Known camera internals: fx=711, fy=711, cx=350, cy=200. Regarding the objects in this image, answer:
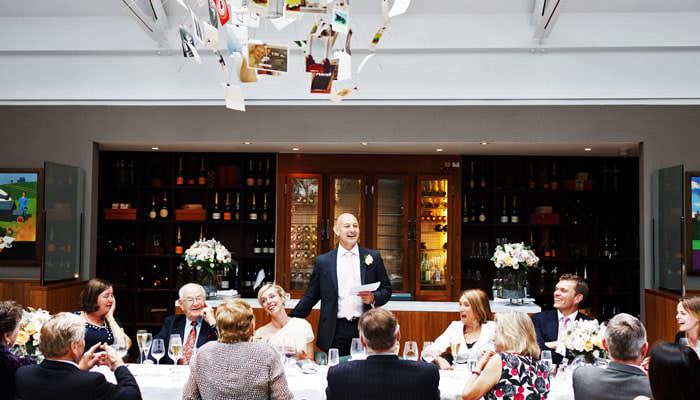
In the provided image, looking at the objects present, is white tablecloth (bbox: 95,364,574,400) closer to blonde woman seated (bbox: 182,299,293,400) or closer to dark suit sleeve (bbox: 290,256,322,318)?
blonde woman seated (bbox: 182,299,293,400)

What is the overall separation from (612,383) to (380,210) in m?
5.89

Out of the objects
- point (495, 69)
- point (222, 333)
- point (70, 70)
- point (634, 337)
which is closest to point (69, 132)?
point (70, 70)

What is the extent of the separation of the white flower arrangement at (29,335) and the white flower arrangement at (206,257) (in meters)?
3.12

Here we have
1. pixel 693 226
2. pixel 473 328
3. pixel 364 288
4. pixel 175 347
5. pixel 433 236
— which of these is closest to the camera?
pixel 175 347

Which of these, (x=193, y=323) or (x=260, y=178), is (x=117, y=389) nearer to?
(x=193, y=323)

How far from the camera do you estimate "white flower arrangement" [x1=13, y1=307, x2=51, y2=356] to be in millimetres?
3974

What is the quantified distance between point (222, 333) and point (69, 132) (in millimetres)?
5377

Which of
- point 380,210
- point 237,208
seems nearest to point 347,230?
point 380,210

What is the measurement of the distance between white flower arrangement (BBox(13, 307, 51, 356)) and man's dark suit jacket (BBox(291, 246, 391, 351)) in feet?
6.20

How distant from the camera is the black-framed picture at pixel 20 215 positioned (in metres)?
7.70

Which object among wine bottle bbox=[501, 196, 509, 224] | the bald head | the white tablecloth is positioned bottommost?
the white tablecloth

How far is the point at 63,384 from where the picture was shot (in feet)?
10.1

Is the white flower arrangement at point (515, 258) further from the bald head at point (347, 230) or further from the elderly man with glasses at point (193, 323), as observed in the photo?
the elderly man with glasses at point (193, 323)

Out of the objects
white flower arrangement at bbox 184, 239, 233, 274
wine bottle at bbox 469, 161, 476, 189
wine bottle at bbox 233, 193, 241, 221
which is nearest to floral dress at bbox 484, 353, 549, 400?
white flower arrangement at bbox 184, 239, 233, 274
